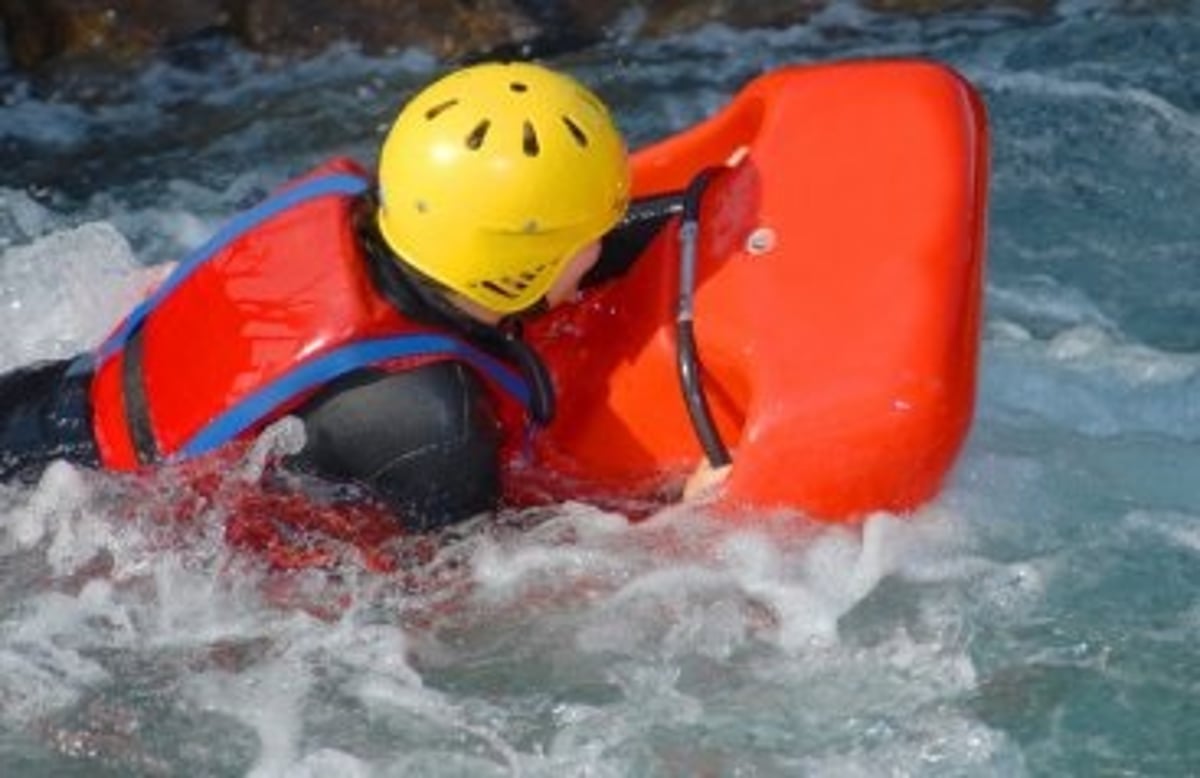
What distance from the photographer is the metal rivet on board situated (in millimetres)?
4699

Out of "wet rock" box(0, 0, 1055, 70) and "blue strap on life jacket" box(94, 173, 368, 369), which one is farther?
"wet rock" box(0, 0, 1055, 70)

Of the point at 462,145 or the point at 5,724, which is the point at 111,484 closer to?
the point at 5,724

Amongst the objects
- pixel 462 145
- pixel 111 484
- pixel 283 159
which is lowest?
pixel 283 159

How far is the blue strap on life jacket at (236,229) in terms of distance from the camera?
4.69 meters

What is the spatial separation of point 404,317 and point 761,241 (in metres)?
0.82

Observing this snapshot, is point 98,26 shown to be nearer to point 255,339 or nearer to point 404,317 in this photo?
point 255,339

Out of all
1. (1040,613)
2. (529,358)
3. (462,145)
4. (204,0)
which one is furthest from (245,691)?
(204,0)

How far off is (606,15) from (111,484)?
395 cm

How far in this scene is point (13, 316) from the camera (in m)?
5.65

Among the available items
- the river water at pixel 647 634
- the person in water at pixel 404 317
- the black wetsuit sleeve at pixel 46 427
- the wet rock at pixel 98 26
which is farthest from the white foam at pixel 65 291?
the wet rock at pixel 98 26

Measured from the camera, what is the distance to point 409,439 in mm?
4297

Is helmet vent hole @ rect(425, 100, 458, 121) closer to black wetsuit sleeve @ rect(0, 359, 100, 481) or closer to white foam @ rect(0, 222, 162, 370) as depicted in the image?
black wetsuit sleeve @ rect(0, 359, 100, 481)

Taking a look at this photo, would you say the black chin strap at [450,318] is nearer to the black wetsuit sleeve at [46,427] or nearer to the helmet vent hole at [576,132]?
the helmet vent hole at [576,132]

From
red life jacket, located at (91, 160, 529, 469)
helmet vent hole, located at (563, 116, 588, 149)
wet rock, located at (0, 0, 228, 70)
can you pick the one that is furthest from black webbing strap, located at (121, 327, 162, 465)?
wet rock, located at (0, 0, 228, 70)
